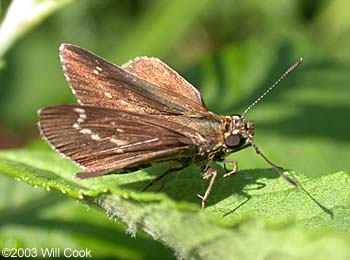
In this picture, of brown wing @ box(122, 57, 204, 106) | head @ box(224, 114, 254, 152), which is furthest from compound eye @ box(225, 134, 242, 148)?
brown wing @ box(122, 57, 204, 106)

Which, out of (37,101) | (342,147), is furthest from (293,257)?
(37,101)

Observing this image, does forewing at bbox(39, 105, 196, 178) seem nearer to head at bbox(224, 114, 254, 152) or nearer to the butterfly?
the butterfly

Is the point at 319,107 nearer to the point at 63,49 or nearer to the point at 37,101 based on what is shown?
the point at 63,49

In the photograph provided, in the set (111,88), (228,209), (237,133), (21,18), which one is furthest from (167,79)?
(21,18)

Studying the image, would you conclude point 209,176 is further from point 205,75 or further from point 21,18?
point 205,75

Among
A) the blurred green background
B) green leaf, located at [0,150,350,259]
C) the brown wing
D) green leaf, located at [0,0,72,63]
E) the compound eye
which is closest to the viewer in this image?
green leaf, located at [0,150,350,259]

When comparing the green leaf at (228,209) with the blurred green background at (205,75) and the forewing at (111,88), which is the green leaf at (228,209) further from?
the blurred green background at (205,75)
